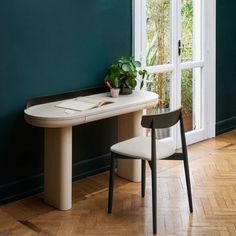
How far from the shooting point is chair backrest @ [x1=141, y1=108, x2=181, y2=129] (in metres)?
3.24

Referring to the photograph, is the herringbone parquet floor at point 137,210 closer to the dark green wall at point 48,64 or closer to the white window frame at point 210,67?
the dark green wall at point 48,64

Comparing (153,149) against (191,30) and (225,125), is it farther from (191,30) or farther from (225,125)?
(225,125)

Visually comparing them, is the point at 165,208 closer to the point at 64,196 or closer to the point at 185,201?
the point at 185,201

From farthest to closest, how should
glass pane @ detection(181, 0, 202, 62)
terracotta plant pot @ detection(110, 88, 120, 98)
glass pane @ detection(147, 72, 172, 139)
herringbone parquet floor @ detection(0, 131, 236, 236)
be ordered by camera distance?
glass pane @ detection(181, 0, 202, 62) < glass pane @ detection(147, 72, 172, 139) < terracotta plant pot @ detection(110, 88, 120, 98) < herringbone parquet floor @ detection(0, 131, 236, 236)

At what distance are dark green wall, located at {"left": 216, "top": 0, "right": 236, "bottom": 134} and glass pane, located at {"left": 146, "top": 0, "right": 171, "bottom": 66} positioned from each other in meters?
0.85

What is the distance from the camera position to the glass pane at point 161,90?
195 inches

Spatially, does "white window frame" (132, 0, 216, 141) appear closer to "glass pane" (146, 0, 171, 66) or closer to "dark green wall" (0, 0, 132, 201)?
"glass pane" (146, 0, 171, 66)

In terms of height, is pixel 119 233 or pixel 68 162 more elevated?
pixel 68 162

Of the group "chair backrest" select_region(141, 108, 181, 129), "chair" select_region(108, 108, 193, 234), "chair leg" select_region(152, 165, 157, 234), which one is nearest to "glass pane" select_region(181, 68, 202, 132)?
"chair" select_region(108, 108, 193, 234)

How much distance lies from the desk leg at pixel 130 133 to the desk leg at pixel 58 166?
704 millimetres

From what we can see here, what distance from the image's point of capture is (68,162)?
3.64m

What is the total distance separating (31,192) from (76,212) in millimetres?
512

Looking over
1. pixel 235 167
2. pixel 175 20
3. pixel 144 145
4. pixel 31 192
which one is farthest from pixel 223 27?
pixel 31 192

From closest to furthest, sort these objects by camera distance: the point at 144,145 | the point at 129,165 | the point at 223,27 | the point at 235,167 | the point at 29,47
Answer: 1. the point at 144,145
2. the point at 29,47
3. the point at 129,165
4. the point at 235,167
5. the point at 223,27
